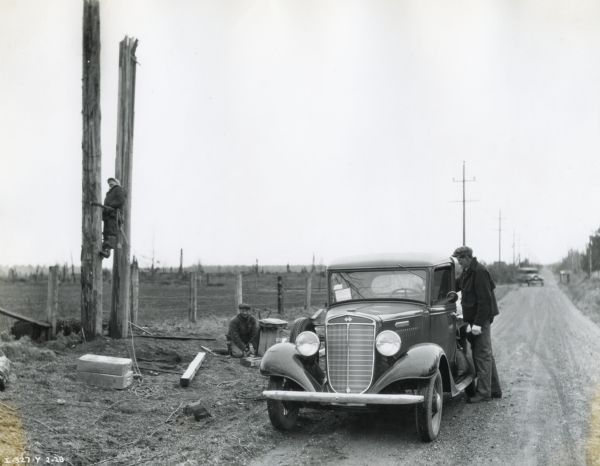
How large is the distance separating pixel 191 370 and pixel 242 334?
7.62 ft

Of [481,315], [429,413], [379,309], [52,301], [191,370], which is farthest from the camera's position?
[52,301]

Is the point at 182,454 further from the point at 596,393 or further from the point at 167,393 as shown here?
the point at 596,393

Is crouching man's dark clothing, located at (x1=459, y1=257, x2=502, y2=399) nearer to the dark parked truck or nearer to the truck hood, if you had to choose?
the dark parked truck

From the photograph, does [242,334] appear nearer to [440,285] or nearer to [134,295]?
[134,295]

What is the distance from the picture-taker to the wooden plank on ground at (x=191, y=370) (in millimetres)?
8234

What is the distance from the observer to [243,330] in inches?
431

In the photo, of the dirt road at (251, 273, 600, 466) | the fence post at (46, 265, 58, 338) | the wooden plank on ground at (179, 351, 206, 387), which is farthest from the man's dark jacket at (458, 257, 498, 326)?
the fence post at (46, 265, 58, 338)

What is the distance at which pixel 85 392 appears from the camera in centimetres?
740

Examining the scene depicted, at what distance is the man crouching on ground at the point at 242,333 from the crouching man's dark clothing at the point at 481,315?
Answer: 4091 mm

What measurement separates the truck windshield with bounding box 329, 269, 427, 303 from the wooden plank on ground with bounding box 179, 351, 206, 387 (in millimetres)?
2475

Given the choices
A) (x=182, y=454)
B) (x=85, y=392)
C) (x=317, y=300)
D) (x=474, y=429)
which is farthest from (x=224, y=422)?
(x=317, y=300)

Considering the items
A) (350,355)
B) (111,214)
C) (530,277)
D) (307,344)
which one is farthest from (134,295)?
(530,277)

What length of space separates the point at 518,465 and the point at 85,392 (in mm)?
5108

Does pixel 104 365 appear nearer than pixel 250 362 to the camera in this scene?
Yes
